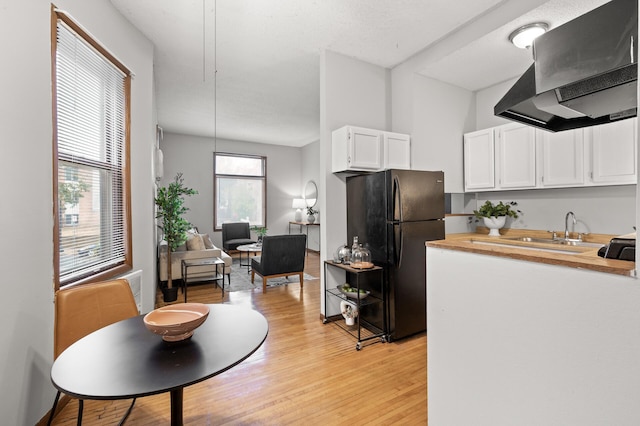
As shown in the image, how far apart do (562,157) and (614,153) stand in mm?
379

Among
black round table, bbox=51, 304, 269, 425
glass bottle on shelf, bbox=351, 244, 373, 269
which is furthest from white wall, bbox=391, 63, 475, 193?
black round table, bbox=51, 304, 269, 425

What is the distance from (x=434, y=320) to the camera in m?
1.41

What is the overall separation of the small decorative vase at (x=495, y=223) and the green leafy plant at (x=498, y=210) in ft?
0.14

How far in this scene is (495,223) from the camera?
11.5 feet

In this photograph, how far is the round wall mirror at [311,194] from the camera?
766 centimetres

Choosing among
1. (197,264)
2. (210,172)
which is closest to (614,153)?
(197,264)

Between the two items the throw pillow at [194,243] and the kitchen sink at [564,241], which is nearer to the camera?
the kitchen sink at [564,241]

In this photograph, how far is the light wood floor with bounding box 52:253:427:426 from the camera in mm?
1718

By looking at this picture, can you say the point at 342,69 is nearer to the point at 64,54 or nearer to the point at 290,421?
the point at 64,54

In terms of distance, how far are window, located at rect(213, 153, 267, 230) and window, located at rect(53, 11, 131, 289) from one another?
15.5 ft

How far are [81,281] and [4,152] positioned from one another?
0.99m

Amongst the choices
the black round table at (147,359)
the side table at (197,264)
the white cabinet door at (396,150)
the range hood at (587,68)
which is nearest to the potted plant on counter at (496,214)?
the white cabinet door at (396,150)

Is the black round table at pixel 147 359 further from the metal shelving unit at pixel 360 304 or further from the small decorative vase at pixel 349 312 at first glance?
A: the small decorative vase at pixel 349 312

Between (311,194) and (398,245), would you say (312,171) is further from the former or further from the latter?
(398,245)
